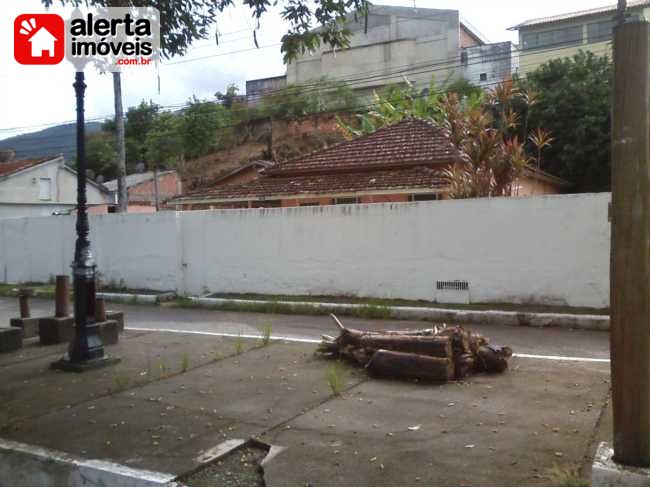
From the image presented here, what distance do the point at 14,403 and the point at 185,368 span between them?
1838 mm

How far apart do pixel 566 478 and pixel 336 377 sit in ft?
9.63

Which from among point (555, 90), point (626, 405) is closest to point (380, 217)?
point (626, 405)

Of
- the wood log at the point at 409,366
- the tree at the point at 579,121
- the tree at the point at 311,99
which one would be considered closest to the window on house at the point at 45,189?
the tree at the point at 311,99

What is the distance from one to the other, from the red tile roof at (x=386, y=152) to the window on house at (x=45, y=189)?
2274cm

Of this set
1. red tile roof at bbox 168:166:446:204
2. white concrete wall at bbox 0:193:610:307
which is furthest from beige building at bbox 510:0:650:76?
white concrete wall at bbox 0:193:610:307

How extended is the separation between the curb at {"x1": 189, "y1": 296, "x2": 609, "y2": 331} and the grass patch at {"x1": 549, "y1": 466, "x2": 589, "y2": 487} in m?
6.32

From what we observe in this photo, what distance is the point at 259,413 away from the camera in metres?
5.84

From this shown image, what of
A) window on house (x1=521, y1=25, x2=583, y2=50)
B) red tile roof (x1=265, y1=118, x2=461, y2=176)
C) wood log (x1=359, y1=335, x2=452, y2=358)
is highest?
window on house (x1=521, y1=25, x2=583, y2=50)

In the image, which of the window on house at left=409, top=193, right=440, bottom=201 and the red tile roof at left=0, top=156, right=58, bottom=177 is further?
the red tile roof at left=0, top=156, right=58, bottom=177

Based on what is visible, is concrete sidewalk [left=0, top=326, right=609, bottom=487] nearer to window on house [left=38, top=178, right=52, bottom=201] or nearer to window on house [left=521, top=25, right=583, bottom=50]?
window on house [left=38, top=178, right=52, bottom=201]

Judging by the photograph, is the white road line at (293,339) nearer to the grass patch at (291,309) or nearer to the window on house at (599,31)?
the grass patch at (291,309)

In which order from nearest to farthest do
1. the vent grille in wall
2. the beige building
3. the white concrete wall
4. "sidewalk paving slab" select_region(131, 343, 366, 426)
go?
1. "sidewalk paving slab" select_region(131, 343, 366, 426)
2. the white concrete wall
3. the vent grille in wall
4. the beige building

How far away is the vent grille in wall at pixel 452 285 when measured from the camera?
12.2m

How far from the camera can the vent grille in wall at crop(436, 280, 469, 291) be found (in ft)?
40.0
